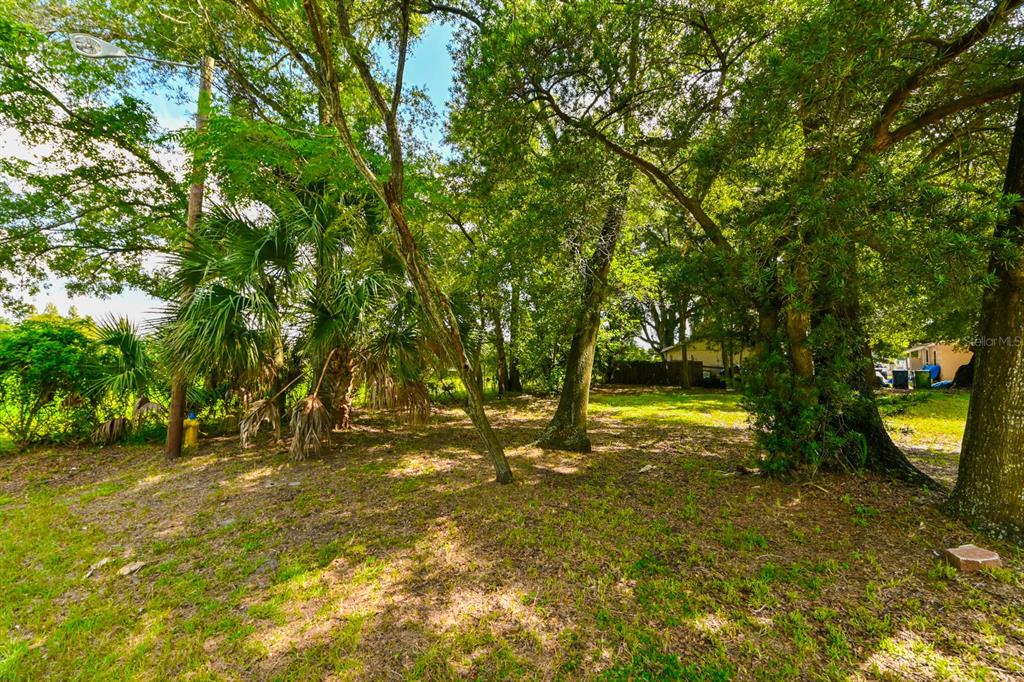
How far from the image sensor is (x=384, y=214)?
4.05 meters

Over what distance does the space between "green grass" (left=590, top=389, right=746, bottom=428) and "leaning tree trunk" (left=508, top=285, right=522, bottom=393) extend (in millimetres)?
2684

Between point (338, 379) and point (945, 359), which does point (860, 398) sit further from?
point (945, 359)

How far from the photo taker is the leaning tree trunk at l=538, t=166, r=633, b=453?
611 cm

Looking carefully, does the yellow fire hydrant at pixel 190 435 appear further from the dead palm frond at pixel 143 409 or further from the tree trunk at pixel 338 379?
the tree trunk at pixel 338 379

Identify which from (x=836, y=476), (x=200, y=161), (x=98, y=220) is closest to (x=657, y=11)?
(x=836, y=476)

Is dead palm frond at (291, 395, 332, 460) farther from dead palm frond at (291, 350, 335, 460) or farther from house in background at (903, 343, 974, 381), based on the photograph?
house in background at (903, 343, 974, 381)

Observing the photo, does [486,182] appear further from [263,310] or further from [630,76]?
[263,310]

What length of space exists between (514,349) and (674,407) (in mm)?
4873

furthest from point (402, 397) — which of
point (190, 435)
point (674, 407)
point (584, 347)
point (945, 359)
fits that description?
point (945, 359)

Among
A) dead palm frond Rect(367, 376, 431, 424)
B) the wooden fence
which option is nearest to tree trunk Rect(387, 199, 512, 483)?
dead palm frond Rect(367, 376, 431, 424)

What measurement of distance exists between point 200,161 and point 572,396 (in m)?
7.03

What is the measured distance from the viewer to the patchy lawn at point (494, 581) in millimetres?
2199

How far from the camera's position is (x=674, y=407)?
11.0m

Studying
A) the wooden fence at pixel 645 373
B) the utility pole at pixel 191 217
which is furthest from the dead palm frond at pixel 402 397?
the wooden fence at pixel 645 373
